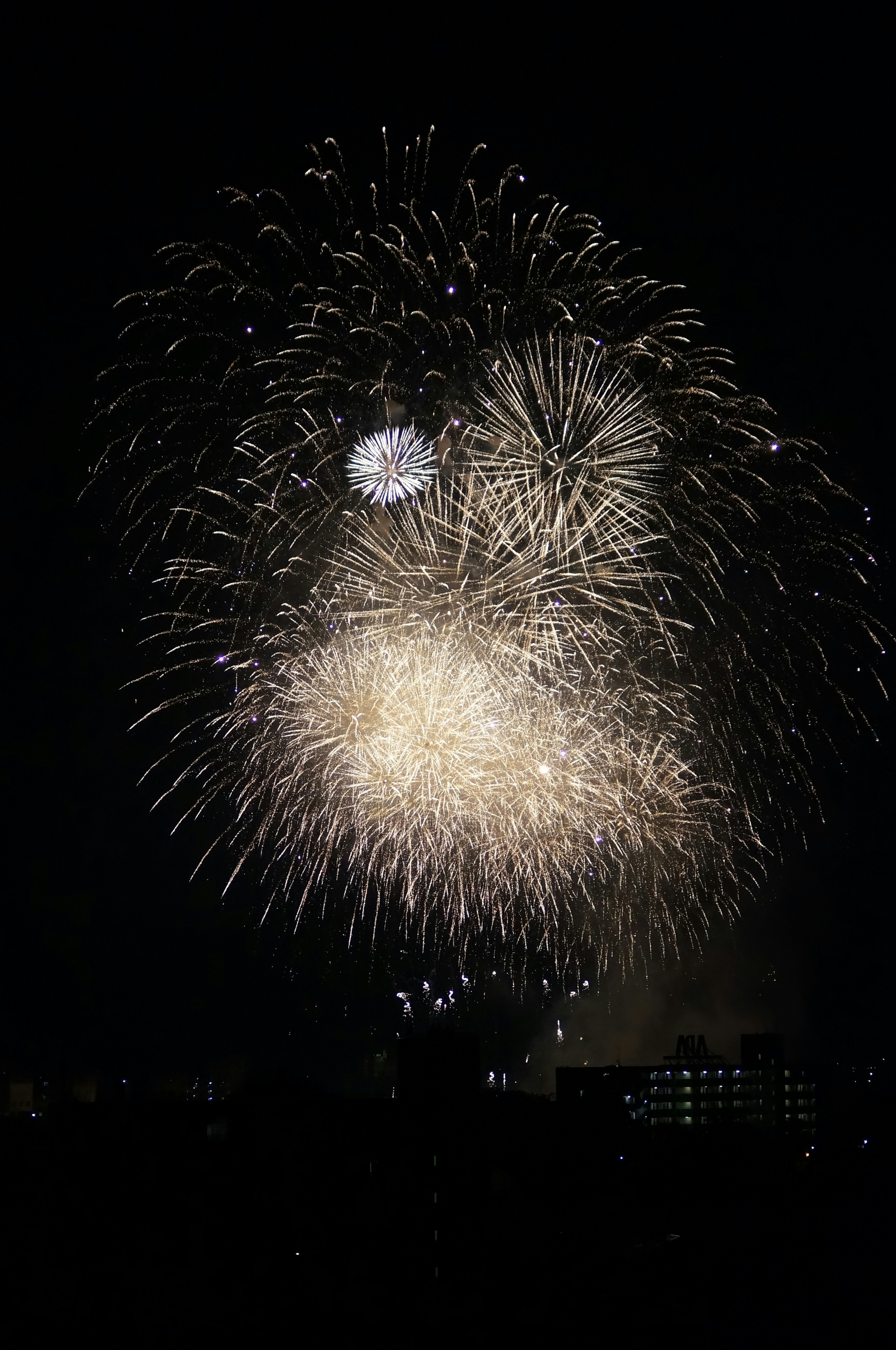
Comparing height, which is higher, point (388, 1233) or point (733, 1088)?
point (733, 1088)

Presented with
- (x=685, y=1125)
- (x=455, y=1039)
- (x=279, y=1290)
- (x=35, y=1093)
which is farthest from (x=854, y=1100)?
(x=279, y=1290)

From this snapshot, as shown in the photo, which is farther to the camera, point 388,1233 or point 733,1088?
point 733,1088

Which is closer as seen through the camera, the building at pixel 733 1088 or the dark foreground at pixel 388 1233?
the dark foreground at pixel 388 1233

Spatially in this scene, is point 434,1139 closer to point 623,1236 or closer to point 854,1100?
point 623,1236
